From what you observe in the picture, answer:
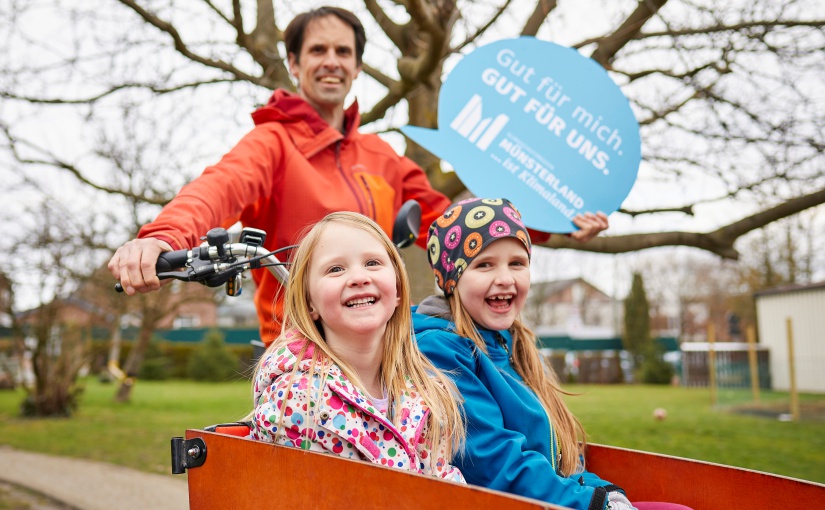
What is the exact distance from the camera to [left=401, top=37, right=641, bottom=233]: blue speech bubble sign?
2738 millimetres

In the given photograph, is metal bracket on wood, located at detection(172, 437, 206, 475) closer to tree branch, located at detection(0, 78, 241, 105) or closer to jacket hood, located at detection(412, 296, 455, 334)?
jacket hood, located at detection(412, 296, 455, 334)

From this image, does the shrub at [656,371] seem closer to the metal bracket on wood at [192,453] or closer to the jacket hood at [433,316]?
the jacket hood at [433,316]

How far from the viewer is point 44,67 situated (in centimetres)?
600

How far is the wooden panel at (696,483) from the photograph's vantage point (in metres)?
1.63

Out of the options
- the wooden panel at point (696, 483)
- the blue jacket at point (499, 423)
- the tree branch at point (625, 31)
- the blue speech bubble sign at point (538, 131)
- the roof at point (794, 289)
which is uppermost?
the tree branch at point (625, 31)

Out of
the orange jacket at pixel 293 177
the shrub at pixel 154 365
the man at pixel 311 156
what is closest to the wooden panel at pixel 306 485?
the orange jacket at pixel 293 177

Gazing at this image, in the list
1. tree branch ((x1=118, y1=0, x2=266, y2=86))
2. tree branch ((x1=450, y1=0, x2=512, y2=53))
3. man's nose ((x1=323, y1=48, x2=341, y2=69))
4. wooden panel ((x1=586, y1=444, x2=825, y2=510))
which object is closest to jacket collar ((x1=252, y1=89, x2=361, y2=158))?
man's nose ((x1=323, y1=48, x2=341, y2=69))

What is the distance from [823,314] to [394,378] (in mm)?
20847

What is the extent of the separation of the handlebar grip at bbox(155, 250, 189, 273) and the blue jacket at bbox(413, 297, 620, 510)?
2.34 ft

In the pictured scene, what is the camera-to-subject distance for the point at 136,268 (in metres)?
1.62

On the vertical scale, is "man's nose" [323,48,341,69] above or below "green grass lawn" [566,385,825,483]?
above

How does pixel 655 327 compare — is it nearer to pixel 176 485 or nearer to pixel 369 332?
pixel 176 485

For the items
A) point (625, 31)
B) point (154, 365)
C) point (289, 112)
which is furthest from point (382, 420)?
point (154, 365)

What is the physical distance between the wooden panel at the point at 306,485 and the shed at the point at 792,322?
18.3 metres
